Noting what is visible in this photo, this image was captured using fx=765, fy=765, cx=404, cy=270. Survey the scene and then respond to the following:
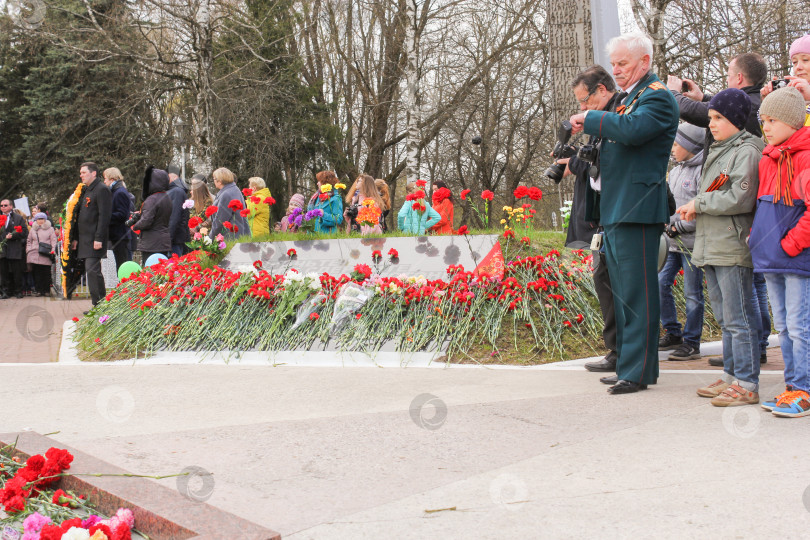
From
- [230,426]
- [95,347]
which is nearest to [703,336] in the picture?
[230,426]

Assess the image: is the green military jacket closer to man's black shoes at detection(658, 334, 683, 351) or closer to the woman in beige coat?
man's black shoes at detection(658, 334, 683, 351)

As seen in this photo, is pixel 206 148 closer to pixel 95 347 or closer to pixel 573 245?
pixel 95 347

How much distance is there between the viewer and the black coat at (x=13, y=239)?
1562 centimetres

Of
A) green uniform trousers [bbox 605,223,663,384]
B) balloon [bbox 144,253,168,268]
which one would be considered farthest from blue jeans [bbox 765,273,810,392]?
balloon [bbox 144,253,168,268]

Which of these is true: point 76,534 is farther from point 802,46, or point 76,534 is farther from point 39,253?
point 39,253

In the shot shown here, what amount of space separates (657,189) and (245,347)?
12.4 ft

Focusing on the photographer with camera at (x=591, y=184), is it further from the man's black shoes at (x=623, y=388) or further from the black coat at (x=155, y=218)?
the black coat at (x=155, y=218)

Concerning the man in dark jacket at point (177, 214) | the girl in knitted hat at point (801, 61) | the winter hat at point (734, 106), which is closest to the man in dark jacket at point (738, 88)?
the girl in knitted hat at point (801, 61)

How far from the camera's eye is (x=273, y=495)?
3.00 m

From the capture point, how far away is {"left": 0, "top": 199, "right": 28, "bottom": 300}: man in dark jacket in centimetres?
1565

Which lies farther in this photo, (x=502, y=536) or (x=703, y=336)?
(x=703, y=336)

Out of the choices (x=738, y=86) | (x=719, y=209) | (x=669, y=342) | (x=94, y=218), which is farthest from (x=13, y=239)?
(x=719, y=209)

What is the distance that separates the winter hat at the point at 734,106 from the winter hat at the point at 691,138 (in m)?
1.70

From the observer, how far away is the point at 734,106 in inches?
179
